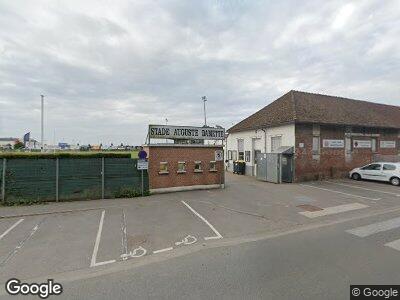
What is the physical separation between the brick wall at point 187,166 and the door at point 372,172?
10981 millimetres

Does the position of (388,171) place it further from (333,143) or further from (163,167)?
(163,167)

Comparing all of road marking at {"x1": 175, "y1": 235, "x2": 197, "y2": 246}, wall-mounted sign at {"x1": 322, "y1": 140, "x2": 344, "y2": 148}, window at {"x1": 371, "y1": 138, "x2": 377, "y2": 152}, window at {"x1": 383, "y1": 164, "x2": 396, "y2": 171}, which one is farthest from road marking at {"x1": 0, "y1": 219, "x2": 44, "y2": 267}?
window at {"x1": 371, "y1": 138, "x2": 377, "y2": 152}

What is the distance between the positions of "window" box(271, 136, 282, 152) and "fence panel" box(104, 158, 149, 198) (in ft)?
35.4

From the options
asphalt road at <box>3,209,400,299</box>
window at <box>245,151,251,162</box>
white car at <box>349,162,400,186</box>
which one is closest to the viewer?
asphalt road at <box>3,209,400,299</box>

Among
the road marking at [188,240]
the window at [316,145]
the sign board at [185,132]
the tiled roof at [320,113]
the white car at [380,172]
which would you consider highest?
the tiled roof at [320,113]

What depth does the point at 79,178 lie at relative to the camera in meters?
12.3

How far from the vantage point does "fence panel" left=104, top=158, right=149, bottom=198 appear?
12.8 meters

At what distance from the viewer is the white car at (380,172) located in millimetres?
17281

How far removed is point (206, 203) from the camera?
457 inches

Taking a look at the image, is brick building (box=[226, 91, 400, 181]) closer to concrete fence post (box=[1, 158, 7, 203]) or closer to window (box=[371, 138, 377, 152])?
window (box=[371, 138, 377, 152])

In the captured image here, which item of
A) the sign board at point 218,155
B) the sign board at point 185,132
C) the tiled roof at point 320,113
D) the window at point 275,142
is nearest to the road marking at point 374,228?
the sign board at point 218,155

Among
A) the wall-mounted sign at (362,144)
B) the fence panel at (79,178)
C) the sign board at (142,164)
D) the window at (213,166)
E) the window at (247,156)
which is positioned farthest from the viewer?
the window at (247,156)

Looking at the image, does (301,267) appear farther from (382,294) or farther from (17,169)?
(17,169)

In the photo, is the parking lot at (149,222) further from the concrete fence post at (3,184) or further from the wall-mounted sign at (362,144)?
the wall-mounted sign at (362,144)
